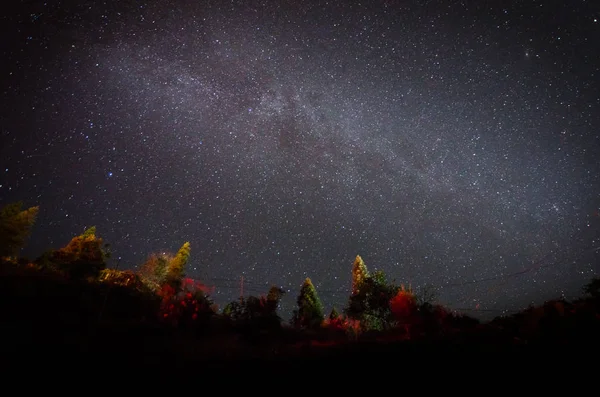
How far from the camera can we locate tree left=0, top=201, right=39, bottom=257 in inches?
1275

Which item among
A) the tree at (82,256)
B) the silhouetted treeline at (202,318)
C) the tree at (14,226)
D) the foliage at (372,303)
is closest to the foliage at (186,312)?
the silhouetted treeline at (202,318)

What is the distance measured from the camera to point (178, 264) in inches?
1764

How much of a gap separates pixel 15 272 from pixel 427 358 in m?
29.7

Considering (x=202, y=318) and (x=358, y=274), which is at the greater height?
(x=358, y=274)

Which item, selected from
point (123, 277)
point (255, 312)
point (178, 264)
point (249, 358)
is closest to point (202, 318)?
point (255, 312)

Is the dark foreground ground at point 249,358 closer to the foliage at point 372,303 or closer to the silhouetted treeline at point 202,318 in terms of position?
the silhouetted treeline at point 202,318

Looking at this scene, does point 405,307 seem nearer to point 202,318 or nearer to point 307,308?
point 307,308

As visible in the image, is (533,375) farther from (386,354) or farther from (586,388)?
(386,354)

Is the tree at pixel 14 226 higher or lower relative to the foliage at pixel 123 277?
higher

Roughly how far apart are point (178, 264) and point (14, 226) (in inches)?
768

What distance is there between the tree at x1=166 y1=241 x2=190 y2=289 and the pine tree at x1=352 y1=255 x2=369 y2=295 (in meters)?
25.4

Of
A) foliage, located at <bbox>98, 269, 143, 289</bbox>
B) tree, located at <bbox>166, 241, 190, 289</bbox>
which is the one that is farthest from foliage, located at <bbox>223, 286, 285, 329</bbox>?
tree, located at <bbox>166, 241, 190, 289</bbox>

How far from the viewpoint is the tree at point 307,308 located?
32.9m

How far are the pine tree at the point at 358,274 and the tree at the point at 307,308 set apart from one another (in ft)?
17.5
